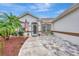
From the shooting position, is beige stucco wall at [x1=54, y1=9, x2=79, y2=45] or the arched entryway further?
the arched entryway

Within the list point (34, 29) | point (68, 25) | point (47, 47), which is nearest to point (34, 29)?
point (34, 29)

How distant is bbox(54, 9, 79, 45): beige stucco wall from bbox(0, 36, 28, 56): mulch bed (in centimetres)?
48

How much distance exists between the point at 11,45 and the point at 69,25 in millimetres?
768

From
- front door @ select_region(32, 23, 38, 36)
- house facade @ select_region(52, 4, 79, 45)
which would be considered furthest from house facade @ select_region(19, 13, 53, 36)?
house facade @ select_region(52, 4, 79, 45)

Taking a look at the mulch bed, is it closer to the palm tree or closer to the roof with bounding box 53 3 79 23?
the palm tree

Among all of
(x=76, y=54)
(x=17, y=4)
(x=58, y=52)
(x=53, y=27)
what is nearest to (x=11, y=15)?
(x=17, y=4)

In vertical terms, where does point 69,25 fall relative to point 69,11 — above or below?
below

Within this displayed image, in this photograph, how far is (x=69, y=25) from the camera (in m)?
2.63

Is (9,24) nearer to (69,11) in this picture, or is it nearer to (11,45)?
(11,45)

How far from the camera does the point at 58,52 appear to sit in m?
2.60

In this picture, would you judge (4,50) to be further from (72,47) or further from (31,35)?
(72,47)

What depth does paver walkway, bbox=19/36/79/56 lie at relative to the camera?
2594 millimetres

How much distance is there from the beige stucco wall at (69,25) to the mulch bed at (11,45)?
1.57 feet

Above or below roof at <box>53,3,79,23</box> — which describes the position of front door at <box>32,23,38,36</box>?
below
